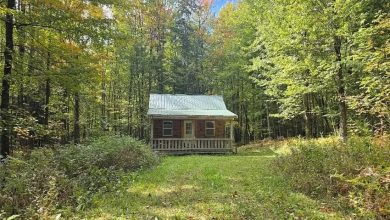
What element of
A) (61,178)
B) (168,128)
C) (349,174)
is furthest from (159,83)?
(349,174)

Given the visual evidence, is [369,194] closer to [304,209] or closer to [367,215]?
[367,215]

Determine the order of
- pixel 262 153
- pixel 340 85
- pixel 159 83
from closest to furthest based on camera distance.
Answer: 1. pixel 340 85
2. pixel 262 153
3. pixel 159 83

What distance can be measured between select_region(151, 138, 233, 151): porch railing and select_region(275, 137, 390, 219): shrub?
1090 centimetres

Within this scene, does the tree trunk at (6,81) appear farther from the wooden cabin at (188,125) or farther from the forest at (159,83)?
the wooden cabin at (188,125)

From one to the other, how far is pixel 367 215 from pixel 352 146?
413 cm

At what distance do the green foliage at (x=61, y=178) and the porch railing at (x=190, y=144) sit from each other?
7.79m

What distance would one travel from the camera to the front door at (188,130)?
2209 cm

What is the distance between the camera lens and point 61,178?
7133 mm

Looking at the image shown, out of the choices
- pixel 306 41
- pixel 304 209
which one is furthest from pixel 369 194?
pixel 306 41

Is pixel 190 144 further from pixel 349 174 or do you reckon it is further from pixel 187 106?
pixel 349 174

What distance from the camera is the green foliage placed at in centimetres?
569

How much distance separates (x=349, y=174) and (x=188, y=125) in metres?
16.0

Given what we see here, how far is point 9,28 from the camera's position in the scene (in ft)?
32.2

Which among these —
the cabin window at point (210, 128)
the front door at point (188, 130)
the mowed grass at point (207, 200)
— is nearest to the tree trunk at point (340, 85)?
the mowed grass at point (207, 200)
